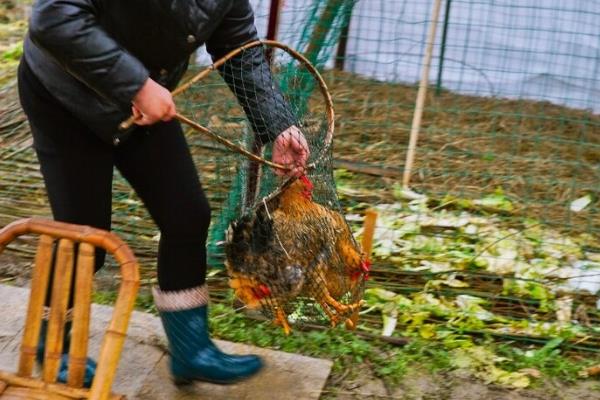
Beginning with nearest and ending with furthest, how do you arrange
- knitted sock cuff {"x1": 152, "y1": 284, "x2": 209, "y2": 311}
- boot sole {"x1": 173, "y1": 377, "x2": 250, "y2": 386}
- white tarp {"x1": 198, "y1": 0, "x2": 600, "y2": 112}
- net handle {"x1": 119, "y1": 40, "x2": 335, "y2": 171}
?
net handle {"x1": 119, "y1": 40, "x2": 335, "y2": 171} → knitted sock cuff {"x1": 152, "y1": 284, "x2": 209, "y2": 311} → boot sole {"x1": 173, "y1": 377, "x2": 250, "y2": 386} → white tarp {"x1": 198, "y1": 0, "x2": 600, "y2": 112}

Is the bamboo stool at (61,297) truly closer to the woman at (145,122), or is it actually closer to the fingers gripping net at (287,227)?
the woman at (145,122)

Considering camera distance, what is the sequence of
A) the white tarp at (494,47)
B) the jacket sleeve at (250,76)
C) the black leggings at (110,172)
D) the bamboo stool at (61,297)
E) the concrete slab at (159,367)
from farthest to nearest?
the white tarp at (494,47)
the concrete slab at (159,367)
the jacket sleeve at (250,76)
the black leggings at (110,172)
the bamboo stool at (61,297)

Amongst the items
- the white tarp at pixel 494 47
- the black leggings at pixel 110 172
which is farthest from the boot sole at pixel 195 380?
the white tarp at pixel 494 47

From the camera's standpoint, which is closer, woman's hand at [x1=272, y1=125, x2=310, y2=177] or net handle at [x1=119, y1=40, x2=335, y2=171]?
net handle at [x1=119, y1=40, x2=335, y2=171]

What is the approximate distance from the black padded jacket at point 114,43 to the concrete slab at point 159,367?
3.63ft

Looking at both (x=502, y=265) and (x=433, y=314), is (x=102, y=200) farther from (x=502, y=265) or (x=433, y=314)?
(x=502, y=265)

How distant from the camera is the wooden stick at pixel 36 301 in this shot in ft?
8.32

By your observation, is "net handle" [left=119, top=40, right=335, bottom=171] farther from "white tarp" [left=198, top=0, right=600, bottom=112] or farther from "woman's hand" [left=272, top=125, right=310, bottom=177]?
"white tarp" [left=198, top=0, right=600, bottom=112]

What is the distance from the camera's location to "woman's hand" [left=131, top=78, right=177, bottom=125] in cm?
249

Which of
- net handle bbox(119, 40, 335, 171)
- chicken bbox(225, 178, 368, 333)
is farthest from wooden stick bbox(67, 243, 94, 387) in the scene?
chicken bbox(225, 178, 368, 333)

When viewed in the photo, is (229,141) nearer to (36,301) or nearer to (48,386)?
(36,301)

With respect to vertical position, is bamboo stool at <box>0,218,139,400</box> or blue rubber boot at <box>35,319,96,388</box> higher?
bamboo stool at <box>0,218,139,400</box>

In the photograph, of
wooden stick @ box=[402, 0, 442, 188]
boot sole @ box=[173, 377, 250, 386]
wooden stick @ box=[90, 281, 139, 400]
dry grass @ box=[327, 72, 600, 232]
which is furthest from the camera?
dry grass @ box=[327, 72, 600, 232]

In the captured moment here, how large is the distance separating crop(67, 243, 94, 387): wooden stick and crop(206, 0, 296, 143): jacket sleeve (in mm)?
860
